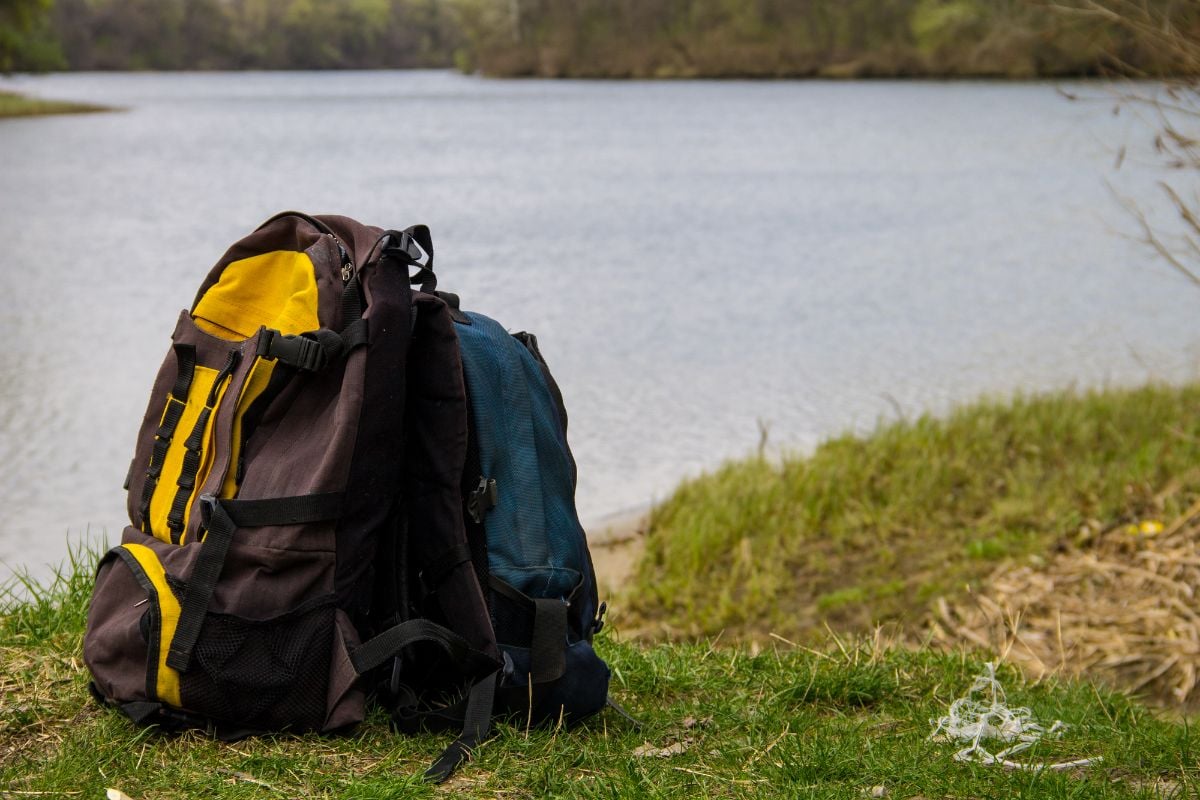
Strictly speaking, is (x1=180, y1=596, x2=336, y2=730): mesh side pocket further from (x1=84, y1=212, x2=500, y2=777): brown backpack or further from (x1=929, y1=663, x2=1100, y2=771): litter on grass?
(x1=929, y1=663, x2=1100, y2=771): litter on grass

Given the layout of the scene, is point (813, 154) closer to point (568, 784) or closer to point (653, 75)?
point (568, 784)

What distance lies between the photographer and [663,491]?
23.1ft

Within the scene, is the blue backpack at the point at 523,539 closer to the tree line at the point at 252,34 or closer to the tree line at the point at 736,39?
the tree line at the point at 736,39

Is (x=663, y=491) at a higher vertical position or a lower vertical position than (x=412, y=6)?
lower

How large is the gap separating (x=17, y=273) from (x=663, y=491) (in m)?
8.13

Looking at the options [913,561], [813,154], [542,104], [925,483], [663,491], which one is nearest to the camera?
[913,561]

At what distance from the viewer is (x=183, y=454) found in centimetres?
262

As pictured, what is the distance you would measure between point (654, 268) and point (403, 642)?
10.8 metres

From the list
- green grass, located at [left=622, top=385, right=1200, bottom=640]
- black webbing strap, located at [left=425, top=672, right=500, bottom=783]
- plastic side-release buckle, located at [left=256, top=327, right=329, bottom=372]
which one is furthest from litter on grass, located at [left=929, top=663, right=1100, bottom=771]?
green grass, located at [left=622, top=385, right=1200, bottom=640]

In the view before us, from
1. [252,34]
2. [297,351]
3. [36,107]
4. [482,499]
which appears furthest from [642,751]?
[252,34]

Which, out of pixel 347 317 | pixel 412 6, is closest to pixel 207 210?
pixel 347 317

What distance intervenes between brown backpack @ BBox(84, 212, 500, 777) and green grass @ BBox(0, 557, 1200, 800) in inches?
3.6

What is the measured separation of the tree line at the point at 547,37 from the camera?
1757 inches

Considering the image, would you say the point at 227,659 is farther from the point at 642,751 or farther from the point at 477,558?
the point at 642,751
